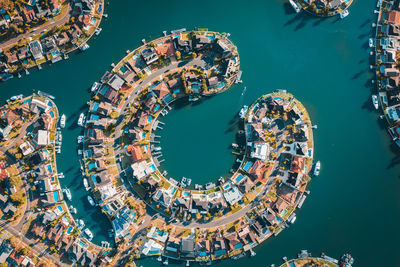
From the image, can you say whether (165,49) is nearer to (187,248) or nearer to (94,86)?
(94,86)

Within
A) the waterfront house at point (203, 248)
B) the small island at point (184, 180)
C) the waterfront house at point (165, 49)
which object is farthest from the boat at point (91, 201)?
the waterfront house at point (165, 49)

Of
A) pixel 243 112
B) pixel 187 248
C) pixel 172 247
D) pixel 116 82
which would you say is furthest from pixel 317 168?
pixel 116 82

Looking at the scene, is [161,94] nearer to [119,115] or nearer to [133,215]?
[119,115]

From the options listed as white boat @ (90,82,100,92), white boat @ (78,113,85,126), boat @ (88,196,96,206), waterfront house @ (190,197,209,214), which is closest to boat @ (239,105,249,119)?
waterfront house @ (190,197,209,214)

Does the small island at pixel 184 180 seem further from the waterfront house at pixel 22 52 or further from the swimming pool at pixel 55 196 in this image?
the waterfront house at pixel 22 52

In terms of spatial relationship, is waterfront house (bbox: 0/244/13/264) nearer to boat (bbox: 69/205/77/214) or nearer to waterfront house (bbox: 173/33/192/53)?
boat (bbox: 69/205/77/214)

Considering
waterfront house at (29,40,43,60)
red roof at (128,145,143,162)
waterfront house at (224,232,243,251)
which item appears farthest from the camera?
waterfront house at (29,40,43,60)
